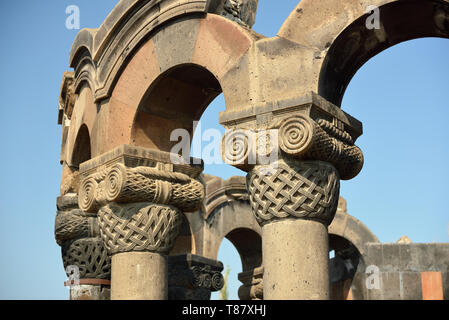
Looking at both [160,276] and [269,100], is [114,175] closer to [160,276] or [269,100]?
[160,276]

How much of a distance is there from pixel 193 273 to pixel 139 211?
316cm

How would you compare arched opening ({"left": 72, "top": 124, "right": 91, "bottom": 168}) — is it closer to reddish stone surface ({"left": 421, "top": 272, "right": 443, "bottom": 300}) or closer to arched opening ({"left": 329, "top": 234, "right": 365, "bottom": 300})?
arched opening ({"left": 329, "top": 234, "right": 365, "bottom": 300})

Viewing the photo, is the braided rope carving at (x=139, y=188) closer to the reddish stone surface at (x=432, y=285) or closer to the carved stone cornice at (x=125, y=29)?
the carved stone cornice at (x=125, y=29)

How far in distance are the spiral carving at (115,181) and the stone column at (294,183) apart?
122 centimetres

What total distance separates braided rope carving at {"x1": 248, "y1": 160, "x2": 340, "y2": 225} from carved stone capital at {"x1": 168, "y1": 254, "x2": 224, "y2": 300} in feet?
13.3

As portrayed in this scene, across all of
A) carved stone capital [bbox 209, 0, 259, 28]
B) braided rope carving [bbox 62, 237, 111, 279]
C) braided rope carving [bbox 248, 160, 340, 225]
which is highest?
carved stone capital [bbox 209, 0, 259, 28]

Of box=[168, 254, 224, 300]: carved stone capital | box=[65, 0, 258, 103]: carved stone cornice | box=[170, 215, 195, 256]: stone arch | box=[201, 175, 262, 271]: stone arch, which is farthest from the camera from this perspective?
box=[201, 175, 262, 271]: stone arch

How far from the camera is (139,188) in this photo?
5.68 meters

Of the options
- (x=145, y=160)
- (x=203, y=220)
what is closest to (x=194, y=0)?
(x=145, y=160)

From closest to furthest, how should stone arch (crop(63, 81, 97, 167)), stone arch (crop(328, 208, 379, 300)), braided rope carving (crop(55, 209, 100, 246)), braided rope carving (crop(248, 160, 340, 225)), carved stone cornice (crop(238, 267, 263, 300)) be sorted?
braided rope carving (crop(248, 160, 340, 225)) < stone arch (crop(63, 81, 97, 167)) < braided rope carving (crop(55, 209, 100, 246)) < carved stone cornice (crop(238, 267, 263, 300)) < stone arch (crop(328, 208, 379, 300))

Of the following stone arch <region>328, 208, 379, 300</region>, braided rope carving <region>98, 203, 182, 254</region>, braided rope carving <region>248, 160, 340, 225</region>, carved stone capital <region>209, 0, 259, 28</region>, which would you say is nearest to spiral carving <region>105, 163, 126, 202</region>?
braided rope carving <region>98, 203, 182, 254</region>

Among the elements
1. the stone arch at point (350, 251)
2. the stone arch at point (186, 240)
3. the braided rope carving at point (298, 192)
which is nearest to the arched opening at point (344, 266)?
the stone arch at point (350, 251)

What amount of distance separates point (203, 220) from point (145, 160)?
4.74 m

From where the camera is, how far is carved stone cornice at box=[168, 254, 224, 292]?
8.58m
